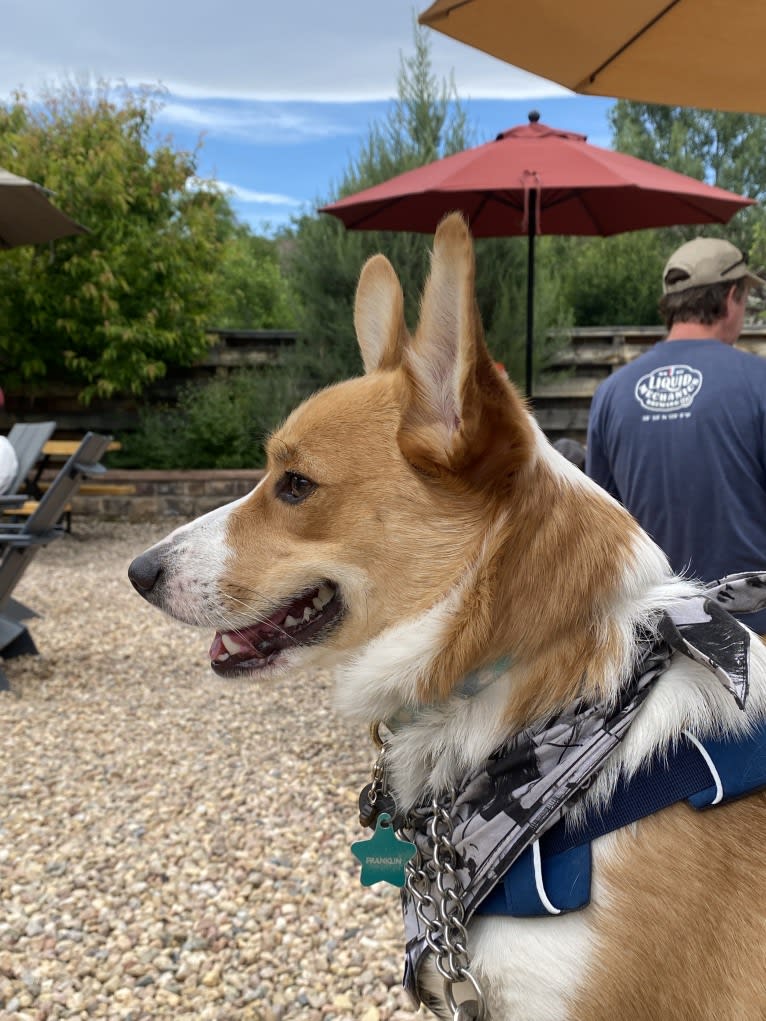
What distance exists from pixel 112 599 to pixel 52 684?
240 centimetres

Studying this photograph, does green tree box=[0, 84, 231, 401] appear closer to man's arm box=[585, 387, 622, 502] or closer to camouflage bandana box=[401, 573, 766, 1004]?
man's arm box=[585, 387, 622, 502]

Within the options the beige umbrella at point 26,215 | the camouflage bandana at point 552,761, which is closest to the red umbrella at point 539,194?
the beige umbrella at point 26,215

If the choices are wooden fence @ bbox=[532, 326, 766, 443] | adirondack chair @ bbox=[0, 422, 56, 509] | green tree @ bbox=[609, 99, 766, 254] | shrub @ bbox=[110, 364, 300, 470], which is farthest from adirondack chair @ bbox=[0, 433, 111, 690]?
green tree @ bbox=[609, 99, 766, 254]

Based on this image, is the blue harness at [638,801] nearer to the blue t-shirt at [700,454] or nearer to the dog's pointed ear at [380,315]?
the dog's pointed ear at [380,315]

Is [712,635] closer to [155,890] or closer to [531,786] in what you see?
[531,786]

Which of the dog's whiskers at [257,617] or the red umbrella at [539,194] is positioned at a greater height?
the red umbrella at [539,194]

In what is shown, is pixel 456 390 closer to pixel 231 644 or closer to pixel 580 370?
pixel 231 644

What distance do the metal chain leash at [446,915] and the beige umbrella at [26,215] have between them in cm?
721

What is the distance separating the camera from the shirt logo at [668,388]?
329cm

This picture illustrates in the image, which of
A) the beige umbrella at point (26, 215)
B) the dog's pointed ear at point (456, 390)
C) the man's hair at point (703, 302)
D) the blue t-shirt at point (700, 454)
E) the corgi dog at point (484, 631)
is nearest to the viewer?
the corgi dog at point (484, 631)

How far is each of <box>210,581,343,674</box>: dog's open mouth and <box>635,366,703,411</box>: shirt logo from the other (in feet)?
6.66

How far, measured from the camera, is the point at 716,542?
3.24m

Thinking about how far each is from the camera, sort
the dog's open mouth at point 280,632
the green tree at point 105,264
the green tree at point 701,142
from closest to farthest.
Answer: the dog's open mouth at point 280,632
the green tree at point 105,264
the green tree at point 701,142

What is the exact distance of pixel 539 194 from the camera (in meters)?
6.16
